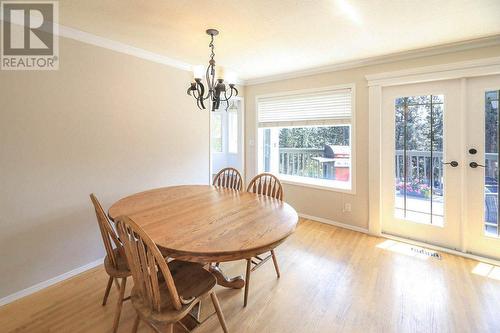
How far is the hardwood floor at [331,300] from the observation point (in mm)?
1688

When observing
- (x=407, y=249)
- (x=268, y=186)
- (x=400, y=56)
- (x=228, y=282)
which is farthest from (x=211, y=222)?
(x=400, y=56)

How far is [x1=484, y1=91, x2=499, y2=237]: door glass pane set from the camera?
8.07 ft

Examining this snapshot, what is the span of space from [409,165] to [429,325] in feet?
5.97

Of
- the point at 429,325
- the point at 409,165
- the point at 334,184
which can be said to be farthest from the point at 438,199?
the point at 429,325

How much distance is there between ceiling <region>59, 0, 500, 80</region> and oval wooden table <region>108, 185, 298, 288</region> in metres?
1.51

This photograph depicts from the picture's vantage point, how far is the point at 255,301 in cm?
192

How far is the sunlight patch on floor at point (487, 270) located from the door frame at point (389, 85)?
23 centimetres

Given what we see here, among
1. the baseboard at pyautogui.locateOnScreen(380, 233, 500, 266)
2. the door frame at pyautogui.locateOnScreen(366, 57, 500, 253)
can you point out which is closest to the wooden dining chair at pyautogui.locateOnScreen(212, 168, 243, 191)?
the door frame at pyautogui.locateOnScreen(366, 57, 500, 253)

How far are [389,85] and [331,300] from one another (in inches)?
98.2

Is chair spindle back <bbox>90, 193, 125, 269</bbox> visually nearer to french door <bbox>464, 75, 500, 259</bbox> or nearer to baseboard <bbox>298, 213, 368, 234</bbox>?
baseboard <bbox>298, 213, 368, 234</bbox>

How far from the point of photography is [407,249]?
278cm

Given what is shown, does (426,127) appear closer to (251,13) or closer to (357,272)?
(357,272)

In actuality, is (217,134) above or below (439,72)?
below

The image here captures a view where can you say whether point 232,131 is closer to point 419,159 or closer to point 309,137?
point 309,137
